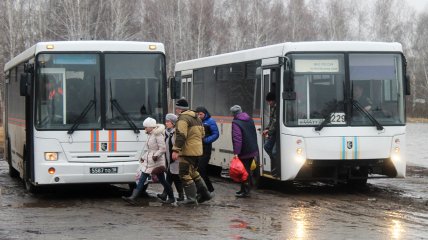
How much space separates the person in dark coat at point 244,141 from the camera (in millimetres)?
15891

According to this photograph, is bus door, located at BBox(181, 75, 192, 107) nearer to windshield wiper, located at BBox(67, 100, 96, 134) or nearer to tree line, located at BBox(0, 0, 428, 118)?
windshield wiper, located at BBox(67, 100, 96, 134)

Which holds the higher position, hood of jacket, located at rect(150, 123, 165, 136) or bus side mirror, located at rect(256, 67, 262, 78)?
bus side mirror, located at rect(256, 67, 262, 78)

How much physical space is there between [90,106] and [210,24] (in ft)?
186

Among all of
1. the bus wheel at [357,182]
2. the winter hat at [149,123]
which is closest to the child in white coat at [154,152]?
the winter hat at [149,123]

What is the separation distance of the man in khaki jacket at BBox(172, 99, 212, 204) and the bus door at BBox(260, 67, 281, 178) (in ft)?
8.32

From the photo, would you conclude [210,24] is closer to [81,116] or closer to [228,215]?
[81,116]

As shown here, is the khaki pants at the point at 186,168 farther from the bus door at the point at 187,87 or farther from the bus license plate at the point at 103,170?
the bus door at the point at 187,87

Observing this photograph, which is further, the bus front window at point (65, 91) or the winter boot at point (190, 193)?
the bus front window at point (65, 91)

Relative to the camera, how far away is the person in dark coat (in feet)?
52.1

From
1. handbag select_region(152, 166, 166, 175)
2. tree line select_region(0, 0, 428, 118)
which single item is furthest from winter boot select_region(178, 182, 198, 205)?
tree line select_region(0, 0, 428, 118)

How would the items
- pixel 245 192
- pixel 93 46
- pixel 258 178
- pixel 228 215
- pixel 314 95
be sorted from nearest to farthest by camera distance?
1. pixel 228 215
2. pixel 93 46
3. pixel 245 192
4. pixel 314 95
5. pixel 258 178

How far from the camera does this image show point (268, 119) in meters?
17.4

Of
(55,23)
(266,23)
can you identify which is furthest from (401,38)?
(55,23)

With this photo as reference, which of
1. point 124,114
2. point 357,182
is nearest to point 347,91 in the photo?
point 357,182
